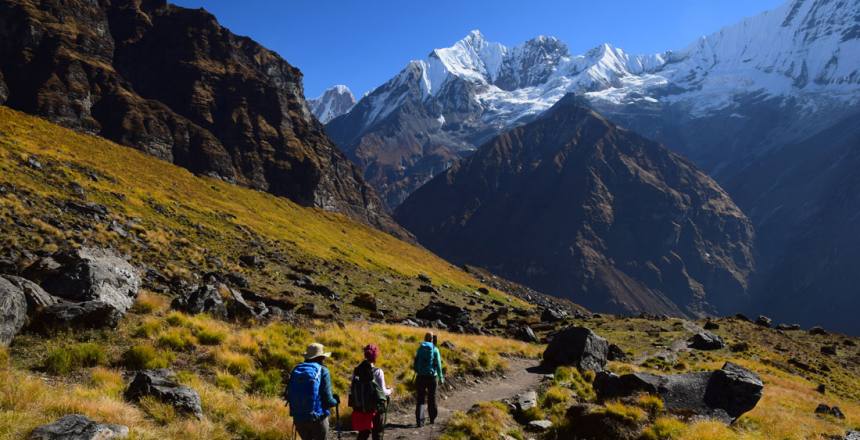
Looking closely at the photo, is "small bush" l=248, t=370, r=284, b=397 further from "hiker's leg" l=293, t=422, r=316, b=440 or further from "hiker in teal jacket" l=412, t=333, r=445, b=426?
"hiker's leg" l=293, t=422, r=316, b=440

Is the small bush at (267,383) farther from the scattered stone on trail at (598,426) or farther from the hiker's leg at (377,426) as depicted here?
the scattered stone on trail at (598,426)

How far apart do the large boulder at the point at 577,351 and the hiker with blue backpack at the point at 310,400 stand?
2168 centimetres

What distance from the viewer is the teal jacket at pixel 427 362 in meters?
16.1

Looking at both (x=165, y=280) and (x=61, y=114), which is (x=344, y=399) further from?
(x=61, y=114)

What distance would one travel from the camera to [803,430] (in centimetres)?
1922

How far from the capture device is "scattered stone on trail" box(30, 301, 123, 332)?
15.1 metres

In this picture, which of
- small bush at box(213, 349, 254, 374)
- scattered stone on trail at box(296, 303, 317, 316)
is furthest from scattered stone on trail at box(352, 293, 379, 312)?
small bush at box(213, 349, 254, 374)

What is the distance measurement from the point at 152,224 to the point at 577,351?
45.4 metres

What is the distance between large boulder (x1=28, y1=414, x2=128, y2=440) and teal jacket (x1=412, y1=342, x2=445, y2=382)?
8.71 m

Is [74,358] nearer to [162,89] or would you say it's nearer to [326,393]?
[326,393]

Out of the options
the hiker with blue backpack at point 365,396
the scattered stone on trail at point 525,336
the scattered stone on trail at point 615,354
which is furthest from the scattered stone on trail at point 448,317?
the hiker with blue backpack at point 365,396

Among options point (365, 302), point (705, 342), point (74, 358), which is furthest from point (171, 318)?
point (705, 342)

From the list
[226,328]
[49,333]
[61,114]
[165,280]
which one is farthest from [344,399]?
[61,114]

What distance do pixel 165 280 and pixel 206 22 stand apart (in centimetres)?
18761
